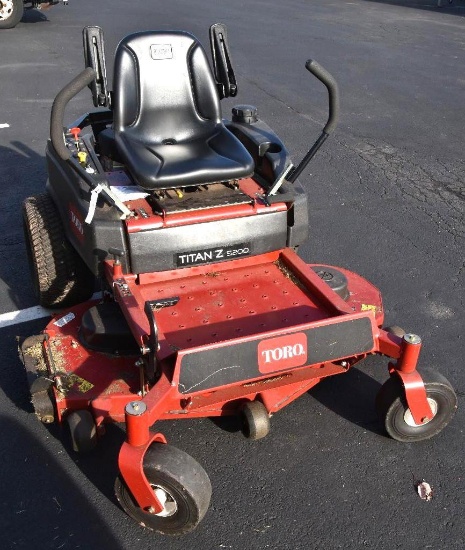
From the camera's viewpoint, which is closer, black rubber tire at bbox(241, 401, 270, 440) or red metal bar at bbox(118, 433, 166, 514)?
red metal bar at bbox(118, 433, 166, 514)

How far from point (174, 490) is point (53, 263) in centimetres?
166

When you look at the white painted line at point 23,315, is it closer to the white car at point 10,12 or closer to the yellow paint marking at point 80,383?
the yellow paint marking at point 80,383

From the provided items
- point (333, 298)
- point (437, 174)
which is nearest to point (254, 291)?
point (333, 298)

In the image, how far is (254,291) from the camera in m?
3.20

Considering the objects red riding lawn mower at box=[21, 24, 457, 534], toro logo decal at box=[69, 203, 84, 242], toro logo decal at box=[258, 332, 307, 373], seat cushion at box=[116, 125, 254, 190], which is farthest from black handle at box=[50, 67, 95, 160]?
toro logo decal at box=[258, 332, 307, 373]

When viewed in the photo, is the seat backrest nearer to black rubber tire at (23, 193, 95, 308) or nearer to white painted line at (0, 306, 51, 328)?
black rubber tire at (23, 193, 95, 308)

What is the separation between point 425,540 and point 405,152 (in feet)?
15.1

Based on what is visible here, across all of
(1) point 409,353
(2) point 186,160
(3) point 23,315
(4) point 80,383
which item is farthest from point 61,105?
(1) point 409,353

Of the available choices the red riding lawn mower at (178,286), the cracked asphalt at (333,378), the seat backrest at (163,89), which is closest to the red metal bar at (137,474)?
the red riding lawn mower at (178,286)

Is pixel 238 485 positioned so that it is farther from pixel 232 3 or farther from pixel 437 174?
pixel 232 3

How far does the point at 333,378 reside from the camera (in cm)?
335

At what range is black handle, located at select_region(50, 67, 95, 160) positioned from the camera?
116 inches

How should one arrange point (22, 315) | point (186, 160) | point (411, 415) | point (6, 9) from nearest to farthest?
1. point (411, 415)
2. point (186, 160)
3. point (22, 315)
4. point (6, 9)

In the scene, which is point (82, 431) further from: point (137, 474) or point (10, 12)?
point (10, 12)
